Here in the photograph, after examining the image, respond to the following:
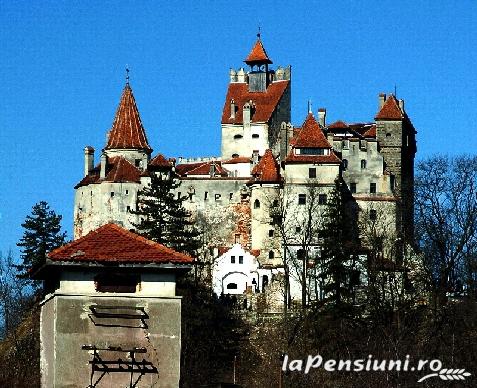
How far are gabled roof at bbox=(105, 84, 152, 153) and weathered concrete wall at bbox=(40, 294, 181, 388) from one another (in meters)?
66.5

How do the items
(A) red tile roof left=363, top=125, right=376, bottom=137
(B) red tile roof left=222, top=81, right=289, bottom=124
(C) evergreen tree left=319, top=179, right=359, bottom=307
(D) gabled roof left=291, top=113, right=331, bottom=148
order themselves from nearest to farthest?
1. (C) evergreen tree left=319, top=179, right=359, bottom=307
2. (D) gabled roof left=291, top=113, right=331, bottom=148
3. (A) red tile roof left=363, top=125, right=376, bottom=137
4. (B) red tile roof left=222, top=81, right=289, bottom=124

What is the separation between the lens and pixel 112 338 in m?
35.5

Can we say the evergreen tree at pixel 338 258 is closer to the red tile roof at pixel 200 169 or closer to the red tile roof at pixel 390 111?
the red tile roof at pixel 390 111

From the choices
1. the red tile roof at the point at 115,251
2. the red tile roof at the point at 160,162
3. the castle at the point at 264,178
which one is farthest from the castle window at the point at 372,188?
the red tile roof at the point at 115,251

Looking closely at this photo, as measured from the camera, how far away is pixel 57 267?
36.0 m

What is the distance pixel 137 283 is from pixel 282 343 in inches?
1319

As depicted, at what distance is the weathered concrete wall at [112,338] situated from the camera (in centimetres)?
3522

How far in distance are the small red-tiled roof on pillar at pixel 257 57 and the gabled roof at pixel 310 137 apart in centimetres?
2073

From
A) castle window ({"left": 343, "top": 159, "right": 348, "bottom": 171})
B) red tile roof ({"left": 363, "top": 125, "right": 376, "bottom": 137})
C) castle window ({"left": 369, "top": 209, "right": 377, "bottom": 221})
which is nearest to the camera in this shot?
castle window ({"left": 369, "top": 209, "right": 377, "bottom": 221})

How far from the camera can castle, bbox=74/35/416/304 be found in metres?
89.6

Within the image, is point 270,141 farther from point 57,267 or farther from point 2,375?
point 57,267

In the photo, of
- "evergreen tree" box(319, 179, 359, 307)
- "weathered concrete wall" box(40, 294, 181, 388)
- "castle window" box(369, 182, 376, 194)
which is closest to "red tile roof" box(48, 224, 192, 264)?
"weathered concrete wall" box(40, 294, 181, 388)

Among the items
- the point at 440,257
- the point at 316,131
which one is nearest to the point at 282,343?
the point at 440,257

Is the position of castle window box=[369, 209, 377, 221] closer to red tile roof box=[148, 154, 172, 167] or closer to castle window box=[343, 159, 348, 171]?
castle window box=[343, 159, 348, 171]
